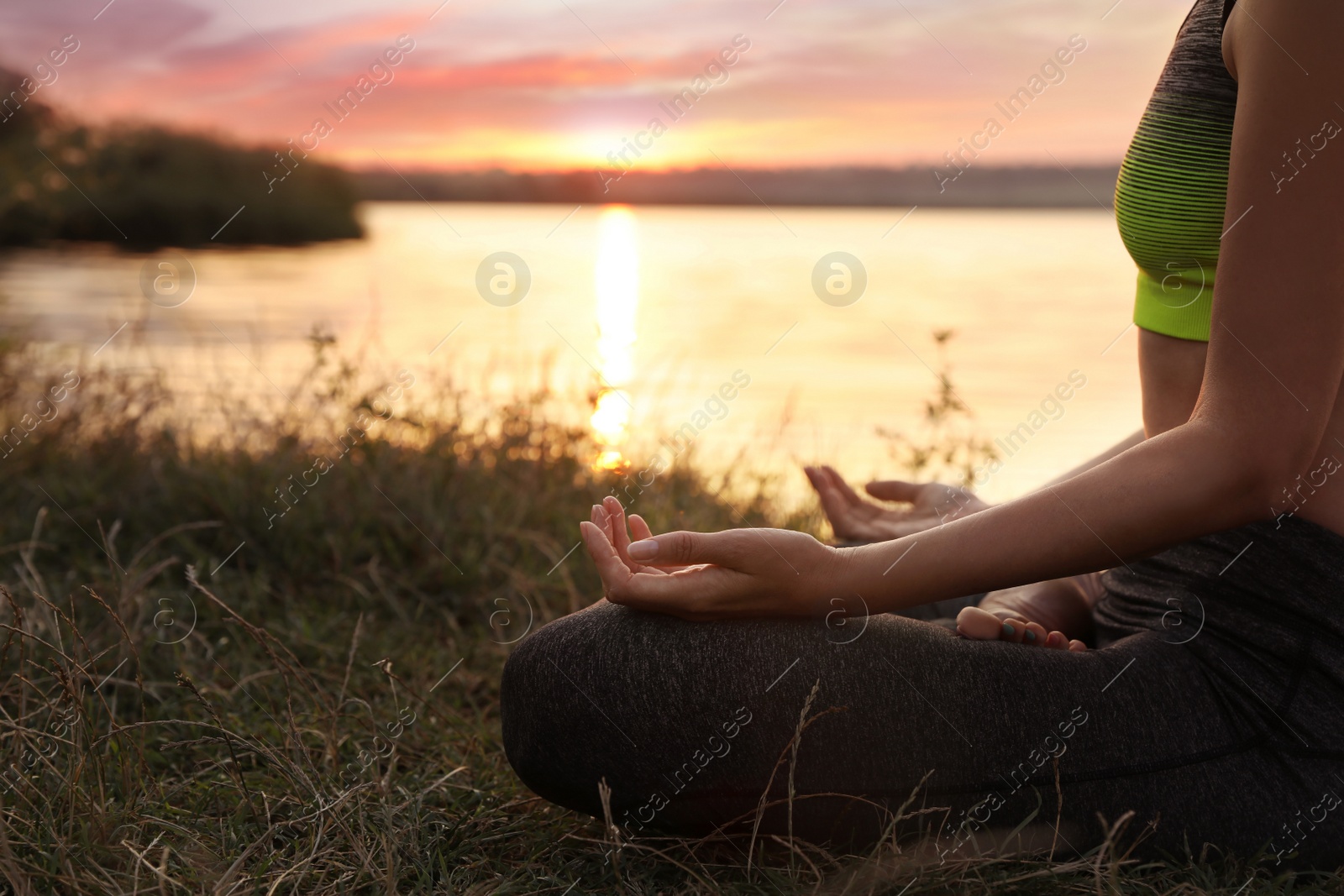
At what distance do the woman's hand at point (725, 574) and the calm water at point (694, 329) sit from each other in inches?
69.4

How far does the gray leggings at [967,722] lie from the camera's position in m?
1.44

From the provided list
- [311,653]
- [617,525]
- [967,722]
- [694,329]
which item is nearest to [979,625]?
[967,722]

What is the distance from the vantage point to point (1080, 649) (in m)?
1.62

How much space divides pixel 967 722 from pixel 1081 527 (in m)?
0.32

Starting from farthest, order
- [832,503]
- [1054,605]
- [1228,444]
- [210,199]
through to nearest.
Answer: [210,199] < [832,503] < [1054,605] < [1228,444]

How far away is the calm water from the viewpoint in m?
4.94

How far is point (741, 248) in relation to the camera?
798 inches

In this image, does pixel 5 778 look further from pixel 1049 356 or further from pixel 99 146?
pixel 1049 356

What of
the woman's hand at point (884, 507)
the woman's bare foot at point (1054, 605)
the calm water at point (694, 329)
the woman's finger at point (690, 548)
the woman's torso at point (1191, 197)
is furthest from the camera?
the calm water at point (694, 329)

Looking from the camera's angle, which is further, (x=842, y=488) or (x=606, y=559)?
(x=842, y=488)

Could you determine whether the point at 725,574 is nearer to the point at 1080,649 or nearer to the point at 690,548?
the point at 690,548

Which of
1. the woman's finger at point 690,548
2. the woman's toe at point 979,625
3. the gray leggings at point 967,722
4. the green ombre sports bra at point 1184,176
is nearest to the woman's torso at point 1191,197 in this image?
the green ombre sports bra at point 1184,176

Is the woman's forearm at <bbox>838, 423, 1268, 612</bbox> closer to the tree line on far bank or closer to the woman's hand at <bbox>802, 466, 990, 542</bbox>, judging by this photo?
the woman's hand at <bbox>802, 466, 990, 542</bbox>

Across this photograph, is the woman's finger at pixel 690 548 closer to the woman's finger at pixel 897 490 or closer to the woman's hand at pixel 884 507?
the woman's hand at pixel 884 507
